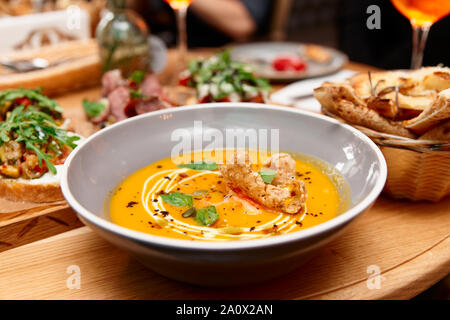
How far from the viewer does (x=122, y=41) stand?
2666mm

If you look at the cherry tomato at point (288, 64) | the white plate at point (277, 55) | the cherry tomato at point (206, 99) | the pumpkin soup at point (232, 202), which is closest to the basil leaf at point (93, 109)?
A: the cherry tomato at point (206, 99)

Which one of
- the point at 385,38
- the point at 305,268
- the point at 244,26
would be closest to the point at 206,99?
the point at 305,268

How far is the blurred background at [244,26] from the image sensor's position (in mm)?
3896

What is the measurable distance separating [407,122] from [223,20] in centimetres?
409

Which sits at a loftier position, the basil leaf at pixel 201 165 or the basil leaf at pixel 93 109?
the basil leaf at pixel 201 165

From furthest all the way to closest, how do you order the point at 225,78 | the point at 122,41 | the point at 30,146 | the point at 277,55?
the point at 277,55 → the point at 122,41 → the point at 225,78 → the point at 30,146

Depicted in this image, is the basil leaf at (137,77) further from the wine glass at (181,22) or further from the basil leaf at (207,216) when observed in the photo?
the basil leaf at (207,216)

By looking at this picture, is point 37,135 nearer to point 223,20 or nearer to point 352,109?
point 352,109

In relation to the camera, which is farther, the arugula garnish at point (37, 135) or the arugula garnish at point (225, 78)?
the arugula garnish at point (225, 78)

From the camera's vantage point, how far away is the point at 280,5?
5.19 m

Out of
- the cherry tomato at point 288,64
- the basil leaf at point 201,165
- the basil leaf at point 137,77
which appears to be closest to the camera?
the basil leaf at point 201,165

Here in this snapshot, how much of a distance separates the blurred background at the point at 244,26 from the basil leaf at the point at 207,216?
9.88 feet

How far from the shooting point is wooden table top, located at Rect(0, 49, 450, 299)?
45.2 inches

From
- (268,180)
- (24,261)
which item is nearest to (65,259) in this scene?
(24,261)
